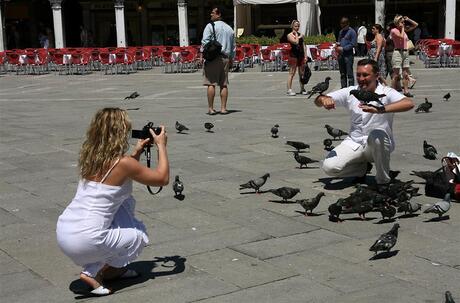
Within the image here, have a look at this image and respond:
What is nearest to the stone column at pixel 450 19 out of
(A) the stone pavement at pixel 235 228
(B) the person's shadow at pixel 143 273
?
(A) the stone pavement at pixel 235 228

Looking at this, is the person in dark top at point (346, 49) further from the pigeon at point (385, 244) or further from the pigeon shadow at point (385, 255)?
the pigeon at point (385, 244)

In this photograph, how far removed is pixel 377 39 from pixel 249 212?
9041 mm

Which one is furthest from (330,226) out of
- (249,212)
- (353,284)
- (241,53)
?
(241,53)

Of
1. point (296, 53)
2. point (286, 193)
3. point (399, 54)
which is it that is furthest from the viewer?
point (296, 53)

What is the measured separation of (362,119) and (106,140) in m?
3.12

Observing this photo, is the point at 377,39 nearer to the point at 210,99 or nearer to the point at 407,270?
the point at 210,99

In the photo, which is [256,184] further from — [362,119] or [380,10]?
[380,10]

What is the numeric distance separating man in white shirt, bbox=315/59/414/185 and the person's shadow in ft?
7.44

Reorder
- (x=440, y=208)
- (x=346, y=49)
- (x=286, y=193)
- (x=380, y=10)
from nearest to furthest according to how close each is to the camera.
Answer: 1. (x=440, y=208)
2. (x=286, y=193)
3. (x=346, y=49)
4. (x=380, y=10)

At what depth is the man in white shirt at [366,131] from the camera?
258 inches

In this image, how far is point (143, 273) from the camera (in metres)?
4.84

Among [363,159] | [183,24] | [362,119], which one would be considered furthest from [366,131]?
[183,24]

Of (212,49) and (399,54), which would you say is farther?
(399,54)

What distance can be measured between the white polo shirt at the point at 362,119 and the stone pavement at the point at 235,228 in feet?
1.66
